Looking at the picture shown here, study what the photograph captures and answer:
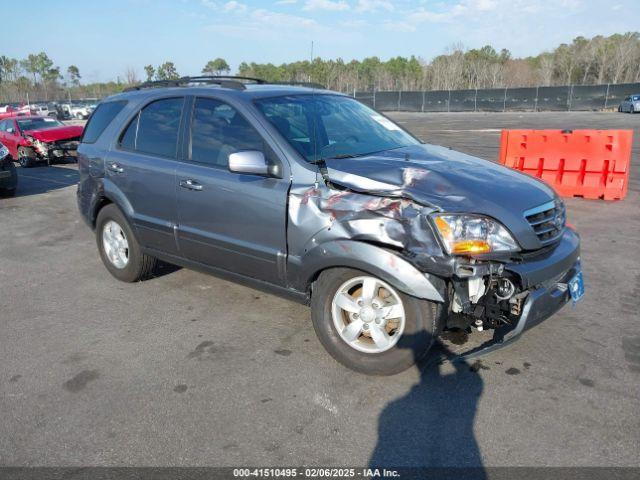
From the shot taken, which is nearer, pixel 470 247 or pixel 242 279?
pixel 470 247

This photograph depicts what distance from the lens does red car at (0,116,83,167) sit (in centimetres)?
1512

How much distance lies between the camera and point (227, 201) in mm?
3883

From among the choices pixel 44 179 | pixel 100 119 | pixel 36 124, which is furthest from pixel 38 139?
pixel 100 119

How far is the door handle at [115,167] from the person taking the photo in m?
4.77

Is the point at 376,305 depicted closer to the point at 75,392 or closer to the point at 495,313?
the point at 495,313

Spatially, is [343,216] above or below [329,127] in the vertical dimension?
below

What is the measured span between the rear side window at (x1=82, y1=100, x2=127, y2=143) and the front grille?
12.9 feet

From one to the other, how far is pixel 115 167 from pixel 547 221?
3802 mm

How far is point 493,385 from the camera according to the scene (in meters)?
3.22

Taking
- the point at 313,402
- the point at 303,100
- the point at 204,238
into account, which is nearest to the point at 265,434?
the point at 313,402

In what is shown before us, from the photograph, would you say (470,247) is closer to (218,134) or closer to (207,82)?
(218,134)

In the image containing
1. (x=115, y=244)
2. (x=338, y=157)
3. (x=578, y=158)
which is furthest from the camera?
(x=578, y=158)

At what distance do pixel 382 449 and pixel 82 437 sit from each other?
5.46ft

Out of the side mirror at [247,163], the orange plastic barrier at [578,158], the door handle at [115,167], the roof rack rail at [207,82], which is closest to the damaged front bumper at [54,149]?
the roof rack rail at [207,82]
